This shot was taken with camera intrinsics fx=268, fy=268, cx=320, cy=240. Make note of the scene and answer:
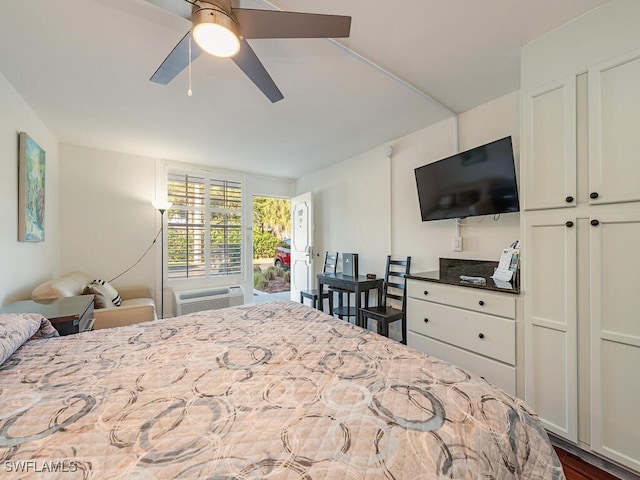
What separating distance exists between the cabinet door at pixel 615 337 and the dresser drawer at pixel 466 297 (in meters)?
0.41

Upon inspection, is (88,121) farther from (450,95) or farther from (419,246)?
(419,246)

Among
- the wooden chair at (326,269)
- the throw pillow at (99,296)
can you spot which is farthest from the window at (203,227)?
the wooden chair at (326,269)

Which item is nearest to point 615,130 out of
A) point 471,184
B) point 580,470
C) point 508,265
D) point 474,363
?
point 471,184

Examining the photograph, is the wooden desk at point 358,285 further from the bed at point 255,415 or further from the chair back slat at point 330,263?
the bed at point 255,415

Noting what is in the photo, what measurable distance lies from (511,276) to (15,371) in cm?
274

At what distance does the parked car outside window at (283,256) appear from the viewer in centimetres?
707

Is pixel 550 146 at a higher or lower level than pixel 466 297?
higher

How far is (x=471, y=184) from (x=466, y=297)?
3.06 feet

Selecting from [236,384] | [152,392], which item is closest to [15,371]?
[152,392]

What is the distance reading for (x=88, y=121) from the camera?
Result: 8.73ft

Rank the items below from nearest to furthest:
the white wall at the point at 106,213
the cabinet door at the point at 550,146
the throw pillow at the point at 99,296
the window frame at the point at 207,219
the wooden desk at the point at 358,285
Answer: the cabinet door at the point at 550,146 → the throw pillow at the point at 99,296 → the wooden desk at the point at 358,285 → the white wall at the point at 106,213 → the window frame at the point at 207,219

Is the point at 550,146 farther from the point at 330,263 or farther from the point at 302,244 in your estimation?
the point at 302,244

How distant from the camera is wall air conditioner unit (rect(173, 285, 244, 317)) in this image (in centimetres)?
372

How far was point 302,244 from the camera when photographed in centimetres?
454
